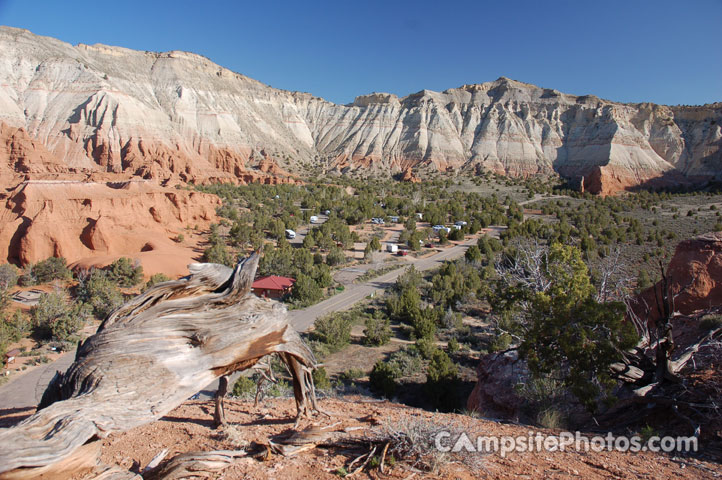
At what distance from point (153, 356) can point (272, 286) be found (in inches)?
765

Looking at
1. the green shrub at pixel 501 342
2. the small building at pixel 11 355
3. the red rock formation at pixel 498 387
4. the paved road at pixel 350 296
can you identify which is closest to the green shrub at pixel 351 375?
the red rock formation at pixel 498 387

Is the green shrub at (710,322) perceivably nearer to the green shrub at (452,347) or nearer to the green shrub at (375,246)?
the green shrub at (452,347)

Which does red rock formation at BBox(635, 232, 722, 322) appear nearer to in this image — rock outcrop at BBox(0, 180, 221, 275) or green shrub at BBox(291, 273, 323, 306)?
green shrub at BBox(291, 273, 323, 306)

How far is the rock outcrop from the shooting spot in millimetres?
24375

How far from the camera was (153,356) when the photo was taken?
133 inches

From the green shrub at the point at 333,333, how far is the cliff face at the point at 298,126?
157 feet

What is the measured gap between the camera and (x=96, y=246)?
2572cm

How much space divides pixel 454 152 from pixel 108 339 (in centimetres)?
8905

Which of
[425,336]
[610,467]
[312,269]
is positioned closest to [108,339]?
[610,467]

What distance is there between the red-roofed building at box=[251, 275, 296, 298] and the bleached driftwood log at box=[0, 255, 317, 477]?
18614 millimetres

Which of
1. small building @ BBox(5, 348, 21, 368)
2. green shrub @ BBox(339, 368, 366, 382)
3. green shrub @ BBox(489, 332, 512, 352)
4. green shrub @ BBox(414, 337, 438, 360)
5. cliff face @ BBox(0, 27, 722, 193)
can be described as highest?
cliff face @ BBox(0, 27, 722, 193)

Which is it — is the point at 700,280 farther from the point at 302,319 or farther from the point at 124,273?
the point at 124,273

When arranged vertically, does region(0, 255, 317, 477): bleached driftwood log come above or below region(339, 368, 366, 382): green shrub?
above

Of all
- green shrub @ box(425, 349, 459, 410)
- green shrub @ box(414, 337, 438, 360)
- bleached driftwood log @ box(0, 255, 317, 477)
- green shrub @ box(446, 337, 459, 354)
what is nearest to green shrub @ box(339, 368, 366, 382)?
green shrub @ box(425, 349, 459, 410)
